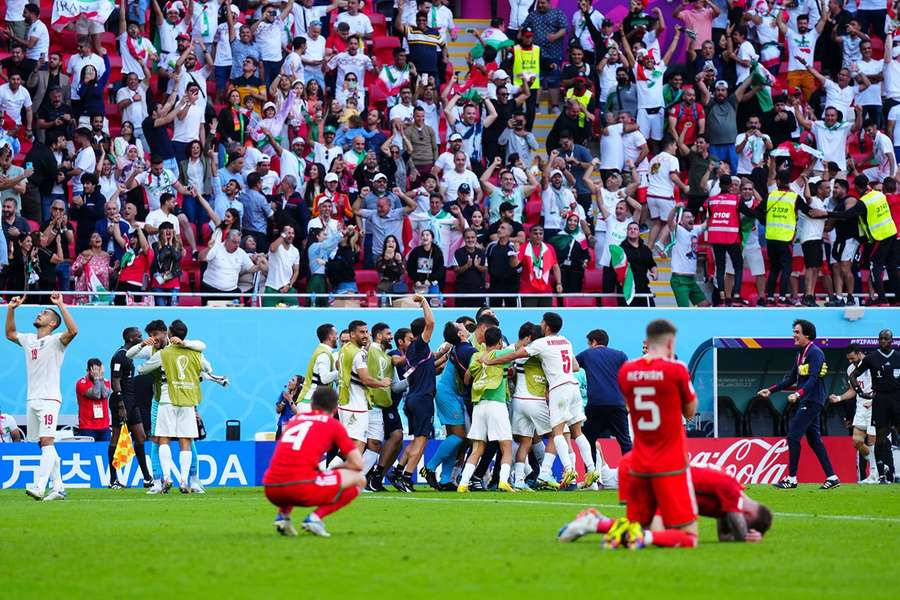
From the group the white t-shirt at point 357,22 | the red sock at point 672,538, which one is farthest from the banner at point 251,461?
the red sock at point 672,538

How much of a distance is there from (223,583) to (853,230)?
2095 cm

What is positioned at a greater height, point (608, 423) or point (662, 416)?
point (662, 416)

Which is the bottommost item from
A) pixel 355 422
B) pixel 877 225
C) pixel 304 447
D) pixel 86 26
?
pixel 355 422

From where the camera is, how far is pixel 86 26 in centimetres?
2773

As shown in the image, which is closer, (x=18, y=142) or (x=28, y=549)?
(x=28, y=549)

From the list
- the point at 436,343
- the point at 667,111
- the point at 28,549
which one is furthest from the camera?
the point at 667,111

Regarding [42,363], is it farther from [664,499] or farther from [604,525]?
[664,499]

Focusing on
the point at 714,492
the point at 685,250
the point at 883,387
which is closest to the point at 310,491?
the point at 714,492

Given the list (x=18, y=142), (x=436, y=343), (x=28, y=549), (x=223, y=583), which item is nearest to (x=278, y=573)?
(x=223, y=583)

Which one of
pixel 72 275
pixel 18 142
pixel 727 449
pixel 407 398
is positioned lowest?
pixel 727 449

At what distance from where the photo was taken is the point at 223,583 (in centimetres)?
873

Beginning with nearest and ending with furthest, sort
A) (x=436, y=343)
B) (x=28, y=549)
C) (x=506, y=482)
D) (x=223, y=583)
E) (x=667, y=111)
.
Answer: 1. (x=223, y=583)
2. (x=28, y=549)
3. (x=506, y=482)
4. (x=436, y=343)
5. (x=667, y=111)

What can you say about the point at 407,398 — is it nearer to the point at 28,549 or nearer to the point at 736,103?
the point at 28,549

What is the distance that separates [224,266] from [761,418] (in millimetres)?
10238
